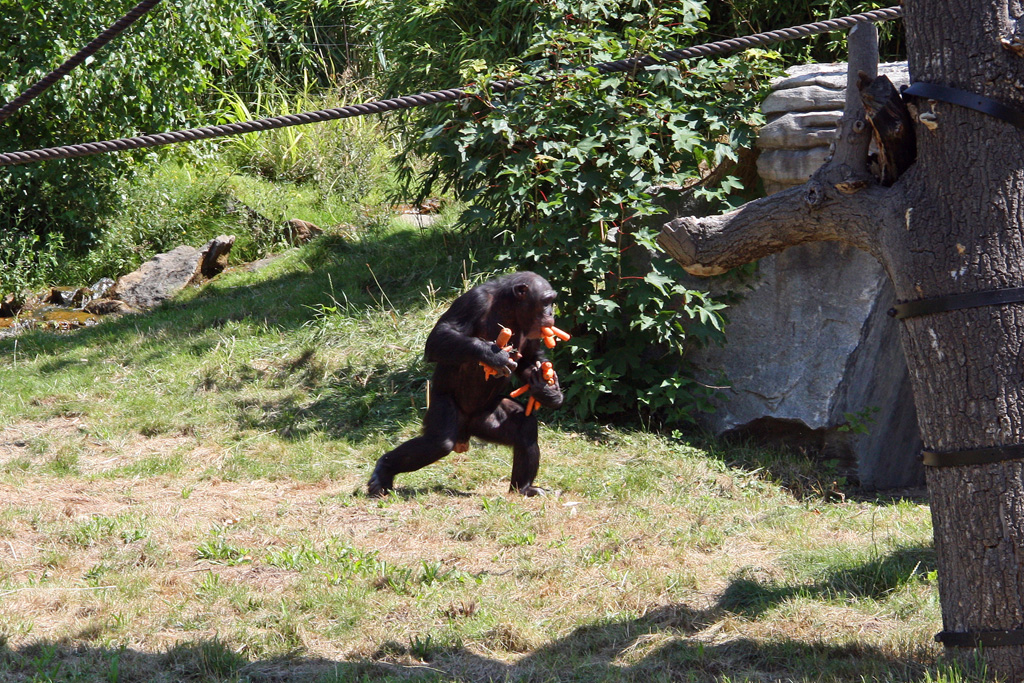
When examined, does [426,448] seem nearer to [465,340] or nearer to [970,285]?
[465,340]

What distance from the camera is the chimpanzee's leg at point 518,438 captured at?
5.60 meters

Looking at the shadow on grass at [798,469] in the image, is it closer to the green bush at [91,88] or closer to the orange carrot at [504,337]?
the orange carrot at [504,337]

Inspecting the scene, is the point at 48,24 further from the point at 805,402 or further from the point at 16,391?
the point at 805,402

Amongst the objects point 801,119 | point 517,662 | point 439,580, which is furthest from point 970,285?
point 801,119

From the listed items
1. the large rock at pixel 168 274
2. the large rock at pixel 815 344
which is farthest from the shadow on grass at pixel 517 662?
the large rock at pixel 168 274

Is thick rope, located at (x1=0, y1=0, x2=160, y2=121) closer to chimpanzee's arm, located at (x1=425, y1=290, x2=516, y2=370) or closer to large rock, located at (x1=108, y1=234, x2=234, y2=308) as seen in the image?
chimpanzee's arm, located at (x1=425, y1=290, x2=516, y2=370)

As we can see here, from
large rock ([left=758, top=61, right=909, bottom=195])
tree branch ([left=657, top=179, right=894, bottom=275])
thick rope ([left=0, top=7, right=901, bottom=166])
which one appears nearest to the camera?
tree branch ([left=657, top=179, right=894, bottom=275])

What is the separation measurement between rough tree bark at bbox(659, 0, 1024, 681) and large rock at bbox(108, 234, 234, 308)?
8987 mm

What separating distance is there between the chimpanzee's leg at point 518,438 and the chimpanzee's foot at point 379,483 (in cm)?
55

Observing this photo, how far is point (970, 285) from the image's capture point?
2977mm

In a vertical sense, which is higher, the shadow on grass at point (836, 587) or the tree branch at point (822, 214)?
the tree branch at point (822, 214)

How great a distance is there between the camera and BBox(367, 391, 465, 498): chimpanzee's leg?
5.43m

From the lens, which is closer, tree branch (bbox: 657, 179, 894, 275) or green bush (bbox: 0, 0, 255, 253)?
tree branch (bbox: 657, 179, 894, 275)

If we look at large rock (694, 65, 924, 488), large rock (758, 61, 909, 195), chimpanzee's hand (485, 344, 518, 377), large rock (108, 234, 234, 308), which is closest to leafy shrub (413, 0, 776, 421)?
large rock (758, 61, 909, 195)
